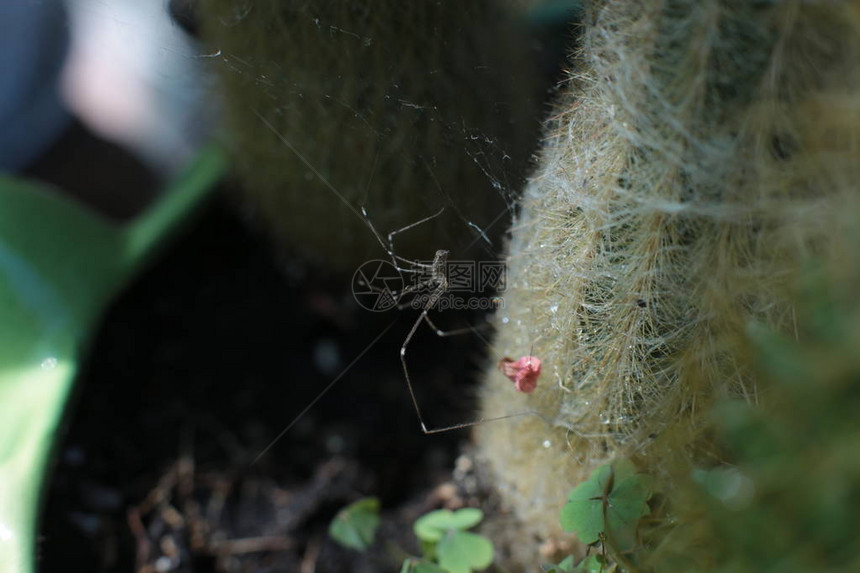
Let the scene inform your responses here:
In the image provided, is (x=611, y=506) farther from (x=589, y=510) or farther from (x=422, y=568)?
(x=422, y=568)

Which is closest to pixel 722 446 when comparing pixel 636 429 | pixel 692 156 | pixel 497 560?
pixel 636 429

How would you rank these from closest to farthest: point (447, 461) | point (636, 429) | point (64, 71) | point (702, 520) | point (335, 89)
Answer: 1. point (702, 520)
2. point (636, 429)
3. point (335, 89)
4. point (447, 461)
5. point (64, 71)

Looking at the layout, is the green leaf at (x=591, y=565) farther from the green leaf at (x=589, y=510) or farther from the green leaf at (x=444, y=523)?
the green leaf at (x=444, y=523)

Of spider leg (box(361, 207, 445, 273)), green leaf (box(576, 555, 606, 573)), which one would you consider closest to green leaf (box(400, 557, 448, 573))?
green leaf (box(576, 555, 606, 573))

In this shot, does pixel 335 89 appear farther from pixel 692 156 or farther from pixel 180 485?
pixel 180 485

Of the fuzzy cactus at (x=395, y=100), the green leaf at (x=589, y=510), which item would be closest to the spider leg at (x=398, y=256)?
the fuzzy cactus at (x=395, y=100)

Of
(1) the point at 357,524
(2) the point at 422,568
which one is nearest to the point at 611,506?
(2) the point at 422,568
